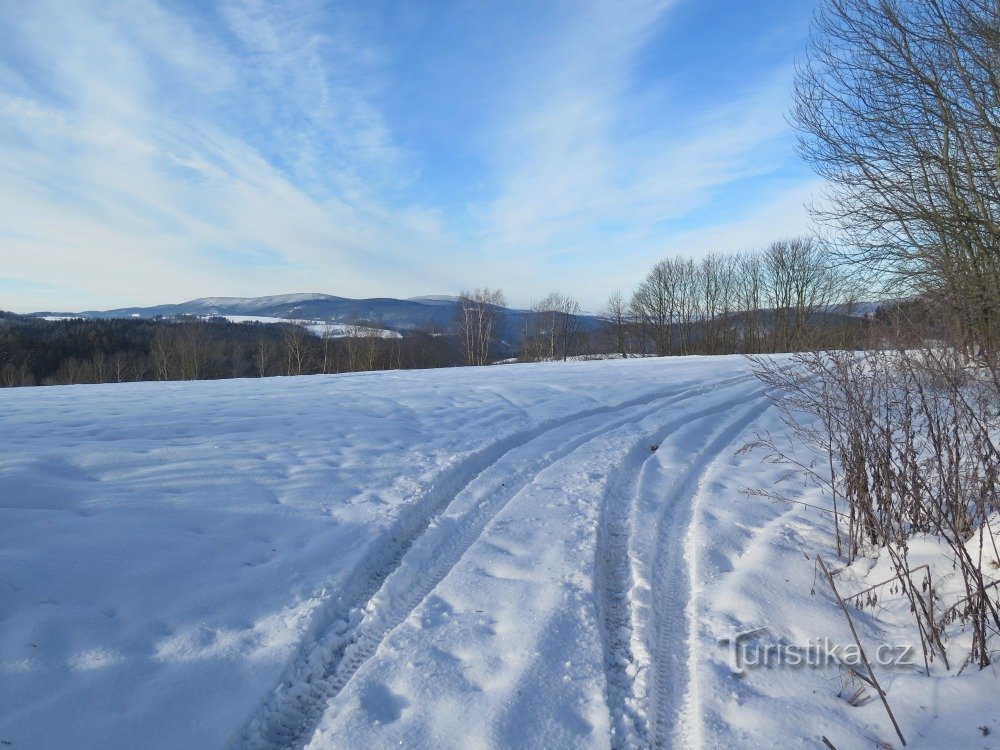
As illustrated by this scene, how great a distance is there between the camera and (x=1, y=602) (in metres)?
2.72

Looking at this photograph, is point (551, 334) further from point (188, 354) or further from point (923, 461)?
point (923, 461)

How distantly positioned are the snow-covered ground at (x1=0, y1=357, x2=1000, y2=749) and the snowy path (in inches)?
0.6

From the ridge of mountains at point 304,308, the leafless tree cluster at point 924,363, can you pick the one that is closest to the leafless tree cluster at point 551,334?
the leafless tree cluster at point 924,363

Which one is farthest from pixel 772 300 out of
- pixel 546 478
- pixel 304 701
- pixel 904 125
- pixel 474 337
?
pixel 304 701

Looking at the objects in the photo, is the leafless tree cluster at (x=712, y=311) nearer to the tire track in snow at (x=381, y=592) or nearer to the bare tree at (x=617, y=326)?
the bare tree at (x=617, y=326)

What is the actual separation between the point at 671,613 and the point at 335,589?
210 cm

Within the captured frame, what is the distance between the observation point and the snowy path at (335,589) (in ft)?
7.39

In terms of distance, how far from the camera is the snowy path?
225 cm

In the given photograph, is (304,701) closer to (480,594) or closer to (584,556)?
(480,594)

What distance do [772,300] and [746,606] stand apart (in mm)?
54542

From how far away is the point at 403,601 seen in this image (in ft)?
10.3

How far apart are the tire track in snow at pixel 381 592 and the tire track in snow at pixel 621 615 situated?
96cm

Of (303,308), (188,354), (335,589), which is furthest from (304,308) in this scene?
(335,589)

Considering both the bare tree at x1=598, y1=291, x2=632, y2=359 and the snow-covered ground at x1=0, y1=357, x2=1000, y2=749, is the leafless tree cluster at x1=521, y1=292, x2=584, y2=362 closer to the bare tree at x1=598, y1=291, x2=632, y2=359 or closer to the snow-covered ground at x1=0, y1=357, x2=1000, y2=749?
the bare tree at x1=598, y1=291, x2=632, y2=359
